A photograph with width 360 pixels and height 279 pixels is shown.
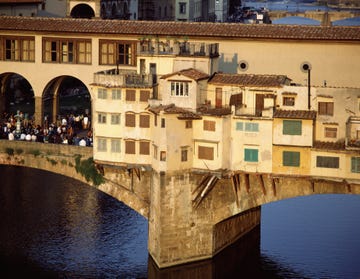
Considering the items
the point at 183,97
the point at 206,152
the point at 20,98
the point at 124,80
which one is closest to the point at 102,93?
the point at 124,80

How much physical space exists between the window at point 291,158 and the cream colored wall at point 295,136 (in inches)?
16.2

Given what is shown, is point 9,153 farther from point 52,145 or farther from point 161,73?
point 161,73

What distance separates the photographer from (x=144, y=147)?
5412 cm

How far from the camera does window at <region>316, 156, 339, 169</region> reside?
167 feet

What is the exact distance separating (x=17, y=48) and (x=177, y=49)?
39.3 feet

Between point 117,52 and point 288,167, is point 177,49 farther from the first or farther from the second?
point 288,167

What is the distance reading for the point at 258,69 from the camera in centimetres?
5944

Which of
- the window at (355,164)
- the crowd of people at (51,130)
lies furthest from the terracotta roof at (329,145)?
the crowd of people at (51,130)

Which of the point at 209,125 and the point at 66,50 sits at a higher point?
the point at 66,50

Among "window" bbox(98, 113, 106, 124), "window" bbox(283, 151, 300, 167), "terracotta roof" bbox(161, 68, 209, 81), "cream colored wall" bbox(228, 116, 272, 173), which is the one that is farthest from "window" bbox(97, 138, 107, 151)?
"window" bbox(283, 151, 300, 167)

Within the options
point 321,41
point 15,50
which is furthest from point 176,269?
point 15,50

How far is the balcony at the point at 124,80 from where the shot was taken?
5403 centimetres

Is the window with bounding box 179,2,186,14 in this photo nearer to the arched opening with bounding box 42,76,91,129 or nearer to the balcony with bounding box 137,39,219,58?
the arched opening with bounding box 42,76,91,129

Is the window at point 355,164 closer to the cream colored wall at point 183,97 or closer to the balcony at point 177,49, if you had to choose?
the cream colored wall at point 183,97
